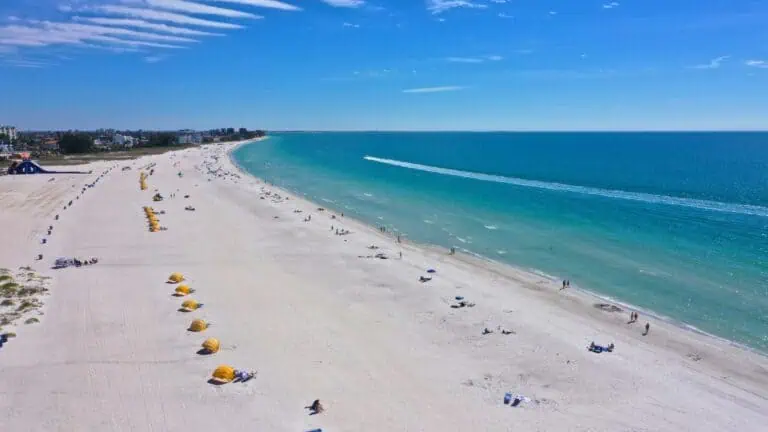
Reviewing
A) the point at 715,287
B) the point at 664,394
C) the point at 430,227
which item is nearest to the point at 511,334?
the point at 664,394

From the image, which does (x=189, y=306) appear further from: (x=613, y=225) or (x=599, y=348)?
(x=613, y=225)

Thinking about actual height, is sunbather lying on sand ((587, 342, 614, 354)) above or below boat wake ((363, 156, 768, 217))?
below

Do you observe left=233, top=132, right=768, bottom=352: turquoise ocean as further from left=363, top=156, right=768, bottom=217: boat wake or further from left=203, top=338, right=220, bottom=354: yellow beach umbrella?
left=203, top=338, right=220, bottom=354: yellow beach umbrella

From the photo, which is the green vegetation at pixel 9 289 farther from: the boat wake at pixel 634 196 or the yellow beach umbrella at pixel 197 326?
the boat wake at pixel 634 196

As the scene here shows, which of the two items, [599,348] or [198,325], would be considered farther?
[198,325]

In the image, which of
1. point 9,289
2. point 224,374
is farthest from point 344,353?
point 9,289

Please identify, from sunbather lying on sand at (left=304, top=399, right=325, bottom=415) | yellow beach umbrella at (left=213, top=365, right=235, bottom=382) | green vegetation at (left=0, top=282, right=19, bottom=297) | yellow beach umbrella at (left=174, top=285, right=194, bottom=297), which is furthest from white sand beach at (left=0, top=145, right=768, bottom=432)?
green vegetation at (left=0, top=282, right=19, bottom=297)

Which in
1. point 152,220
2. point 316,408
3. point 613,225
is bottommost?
point 316,408
